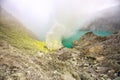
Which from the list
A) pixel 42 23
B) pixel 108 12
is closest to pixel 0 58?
pixel 42 23

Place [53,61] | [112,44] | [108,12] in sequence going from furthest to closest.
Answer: [108,12] < [112,44] < [53,61]

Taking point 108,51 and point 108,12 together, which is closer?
point 108,51

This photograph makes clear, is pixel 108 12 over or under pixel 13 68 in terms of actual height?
A: over

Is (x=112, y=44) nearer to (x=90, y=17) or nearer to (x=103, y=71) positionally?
(x=103, y=71)

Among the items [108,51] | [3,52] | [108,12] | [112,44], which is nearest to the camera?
[3,52]

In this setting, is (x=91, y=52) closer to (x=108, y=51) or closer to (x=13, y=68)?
(x=108, y=51)

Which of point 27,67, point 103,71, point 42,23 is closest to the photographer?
point 27,67

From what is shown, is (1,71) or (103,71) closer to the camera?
(1,71)

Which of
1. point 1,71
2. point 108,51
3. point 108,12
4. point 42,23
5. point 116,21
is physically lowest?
point 1,71

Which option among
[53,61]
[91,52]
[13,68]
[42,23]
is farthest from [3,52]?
[42,23]
